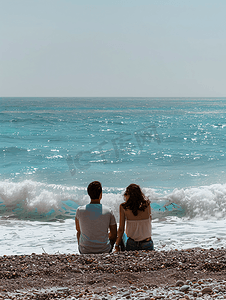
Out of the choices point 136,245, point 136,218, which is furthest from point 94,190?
point 136,245

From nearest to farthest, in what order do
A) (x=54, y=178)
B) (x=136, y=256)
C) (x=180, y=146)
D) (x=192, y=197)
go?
(x=136, y=256) < (x=192, y=197) < (x=54, y=178) < (x=180, y=146)

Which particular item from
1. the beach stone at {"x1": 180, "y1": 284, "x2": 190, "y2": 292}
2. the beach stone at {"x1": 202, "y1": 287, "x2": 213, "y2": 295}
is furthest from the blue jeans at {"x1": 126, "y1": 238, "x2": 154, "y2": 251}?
the beach stone at {"x1": 202, "y1": 287, "x2": 213, "y2": 295}

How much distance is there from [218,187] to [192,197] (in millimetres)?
1000

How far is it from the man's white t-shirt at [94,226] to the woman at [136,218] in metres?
0.20

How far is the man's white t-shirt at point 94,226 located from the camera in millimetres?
3787

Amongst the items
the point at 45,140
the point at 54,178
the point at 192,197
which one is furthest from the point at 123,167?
the point at 45,140

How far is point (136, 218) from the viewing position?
3889mm

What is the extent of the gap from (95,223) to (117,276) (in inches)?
33.7

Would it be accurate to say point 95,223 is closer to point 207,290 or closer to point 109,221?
point 109,221

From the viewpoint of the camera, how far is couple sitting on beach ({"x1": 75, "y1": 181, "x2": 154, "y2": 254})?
3.79m

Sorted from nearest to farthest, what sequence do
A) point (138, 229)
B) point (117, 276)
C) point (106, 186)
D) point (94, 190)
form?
1. point (117, 276)
2. point (94, 190)
3. point (138, 229)
4. point (106, 186)

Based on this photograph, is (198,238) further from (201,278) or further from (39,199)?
(39,199)

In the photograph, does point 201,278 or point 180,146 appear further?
point 180,146

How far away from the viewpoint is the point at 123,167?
1418cm
